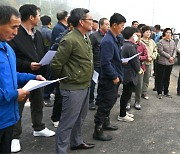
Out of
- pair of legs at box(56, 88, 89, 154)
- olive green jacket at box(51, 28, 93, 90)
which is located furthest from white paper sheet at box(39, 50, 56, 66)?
pair of legs at box(56, 88, 89, 154)

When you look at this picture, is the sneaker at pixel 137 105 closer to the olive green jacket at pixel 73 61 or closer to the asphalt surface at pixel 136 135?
the asphalt surface at pixel 136 135

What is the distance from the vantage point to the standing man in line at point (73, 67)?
2.75 meters

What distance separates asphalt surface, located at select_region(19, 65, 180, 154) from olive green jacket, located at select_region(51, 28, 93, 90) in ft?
3.39

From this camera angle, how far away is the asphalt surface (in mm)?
3355

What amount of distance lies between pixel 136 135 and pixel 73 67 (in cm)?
170

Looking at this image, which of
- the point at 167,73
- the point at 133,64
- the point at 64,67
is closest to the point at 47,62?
the point at 64,67

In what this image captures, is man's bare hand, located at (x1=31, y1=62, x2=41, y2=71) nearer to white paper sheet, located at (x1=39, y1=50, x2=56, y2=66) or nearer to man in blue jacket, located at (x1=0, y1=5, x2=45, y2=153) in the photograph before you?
white paper sheet, located at (x1=39, y1=50, x2=56, y2=66)

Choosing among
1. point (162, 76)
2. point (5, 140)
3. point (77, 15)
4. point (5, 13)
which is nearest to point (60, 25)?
point (77, 15)

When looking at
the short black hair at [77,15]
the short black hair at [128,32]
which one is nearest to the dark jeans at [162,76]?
Result: the short black hair at [128,32]

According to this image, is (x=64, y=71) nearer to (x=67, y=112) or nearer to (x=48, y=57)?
(x=48, y=57)

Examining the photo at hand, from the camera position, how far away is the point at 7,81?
76.8 inches

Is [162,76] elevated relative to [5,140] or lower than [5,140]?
lower

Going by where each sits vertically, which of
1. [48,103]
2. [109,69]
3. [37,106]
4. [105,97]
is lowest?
[48,103]

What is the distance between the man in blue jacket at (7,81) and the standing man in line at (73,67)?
29.8 inches
